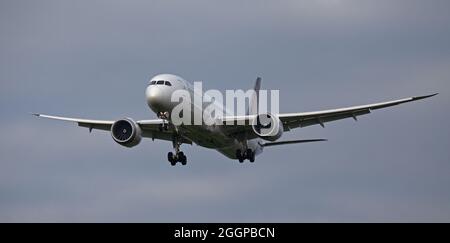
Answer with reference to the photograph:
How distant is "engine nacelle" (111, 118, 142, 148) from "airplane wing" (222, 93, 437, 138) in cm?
564

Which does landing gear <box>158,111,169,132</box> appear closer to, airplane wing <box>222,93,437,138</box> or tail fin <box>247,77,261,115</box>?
airplane wing <box>222,93,437,138</box>

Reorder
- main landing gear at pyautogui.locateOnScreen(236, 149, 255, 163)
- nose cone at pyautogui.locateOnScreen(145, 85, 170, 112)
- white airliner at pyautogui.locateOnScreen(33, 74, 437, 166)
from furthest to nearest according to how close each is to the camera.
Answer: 1. main landing gear at pyautogui.locateOnScreen(236, 149, 255, 163)
2. white airliner at pyautogui.locateOnScreen(33, 74, 437, 166)
3. nose cone at pyautogui.locateOnScreen(145, 85, 170, 112)

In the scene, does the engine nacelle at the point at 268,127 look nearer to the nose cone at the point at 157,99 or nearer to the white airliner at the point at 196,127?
the white airliner at the point at 196,127

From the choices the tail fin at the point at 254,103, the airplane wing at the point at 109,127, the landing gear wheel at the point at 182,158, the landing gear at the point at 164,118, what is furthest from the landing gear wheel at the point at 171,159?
the tail fin at the point at 254,103

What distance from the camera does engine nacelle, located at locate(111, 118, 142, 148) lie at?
6419cm

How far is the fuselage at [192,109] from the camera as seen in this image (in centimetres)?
5912

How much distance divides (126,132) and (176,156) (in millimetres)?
3796

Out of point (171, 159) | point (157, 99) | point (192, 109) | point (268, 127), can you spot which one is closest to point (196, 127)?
point (192, 109)

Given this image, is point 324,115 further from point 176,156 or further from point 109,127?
point 109,127

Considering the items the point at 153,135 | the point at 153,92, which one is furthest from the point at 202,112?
the point at 153,135

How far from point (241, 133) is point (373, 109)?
8814 mm

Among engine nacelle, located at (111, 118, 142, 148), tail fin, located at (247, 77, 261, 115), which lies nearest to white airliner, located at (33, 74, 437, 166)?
engine nacelle, located at (111, 118, 142, 148)

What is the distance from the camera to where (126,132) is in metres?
64.6

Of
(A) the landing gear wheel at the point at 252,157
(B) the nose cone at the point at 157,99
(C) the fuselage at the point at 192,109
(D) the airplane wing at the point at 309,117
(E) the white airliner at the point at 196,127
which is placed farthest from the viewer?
(A) the landing gear wheel at the point at 252,157
